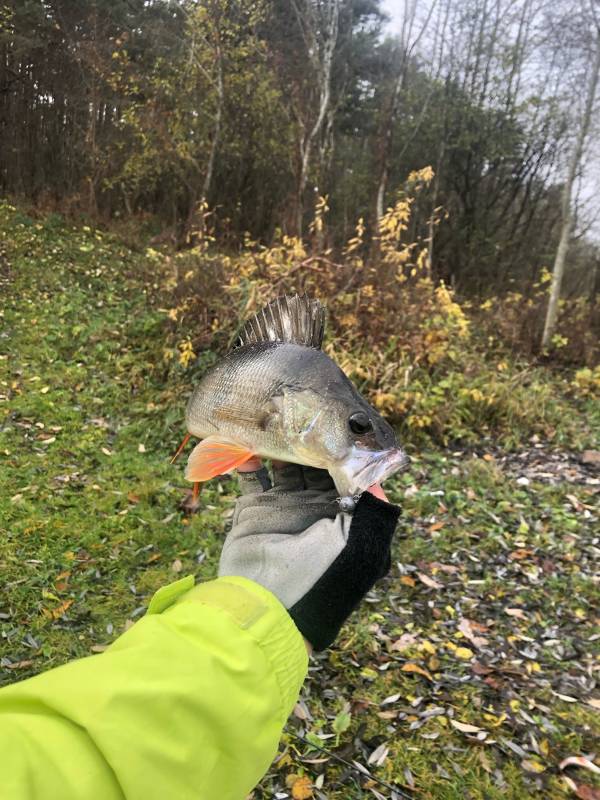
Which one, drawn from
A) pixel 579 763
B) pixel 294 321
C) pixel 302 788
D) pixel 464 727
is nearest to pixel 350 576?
pixel 294 321

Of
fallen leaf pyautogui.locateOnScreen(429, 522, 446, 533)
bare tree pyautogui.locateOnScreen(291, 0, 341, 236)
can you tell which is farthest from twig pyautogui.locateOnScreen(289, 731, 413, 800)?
bare tree pyautogui.locateOnScreen(291, 0, 341, 236)

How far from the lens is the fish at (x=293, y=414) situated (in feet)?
5.66

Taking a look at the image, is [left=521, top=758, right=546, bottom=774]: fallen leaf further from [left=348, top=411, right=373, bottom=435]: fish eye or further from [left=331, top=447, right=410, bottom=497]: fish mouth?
[left=348, top=411, right=373, bottom=435]: fish eye

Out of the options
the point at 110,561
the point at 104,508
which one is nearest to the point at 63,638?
the point at 110,561

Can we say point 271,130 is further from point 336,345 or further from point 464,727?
point 464,727

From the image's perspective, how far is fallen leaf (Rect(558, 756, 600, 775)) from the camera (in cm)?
276

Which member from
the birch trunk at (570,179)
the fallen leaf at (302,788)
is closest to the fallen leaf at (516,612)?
the fallen leaf at (302,788)

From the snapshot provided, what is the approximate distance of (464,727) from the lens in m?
2.96

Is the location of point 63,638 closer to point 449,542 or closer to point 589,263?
point 449,542

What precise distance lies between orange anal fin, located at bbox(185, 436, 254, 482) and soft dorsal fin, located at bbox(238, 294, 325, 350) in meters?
0.43

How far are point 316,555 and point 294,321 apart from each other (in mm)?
860

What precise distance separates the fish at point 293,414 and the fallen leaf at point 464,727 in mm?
1980

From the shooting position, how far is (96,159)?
14492 millimetres

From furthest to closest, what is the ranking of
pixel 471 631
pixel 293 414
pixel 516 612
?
1. pixel 516 612
2. pixel 471 631
3. pixel 293 414
